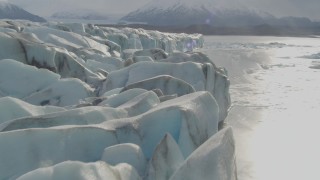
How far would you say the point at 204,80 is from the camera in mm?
8594

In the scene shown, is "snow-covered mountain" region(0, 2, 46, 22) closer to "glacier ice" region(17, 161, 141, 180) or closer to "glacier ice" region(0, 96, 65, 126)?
"glacier ice" region(0, 96, 65, 126)

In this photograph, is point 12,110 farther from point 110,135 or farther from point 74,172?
point 74,172

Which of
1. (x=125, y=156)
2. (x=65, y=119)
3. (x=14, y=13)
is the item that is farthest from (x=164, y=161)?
(x=14, y=13)

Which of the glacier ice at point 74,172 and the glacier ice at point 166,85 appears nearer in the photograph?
the glacier ice at point 74,172

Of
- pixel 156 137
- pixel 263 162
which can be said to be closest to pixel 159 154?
pixel 156 137

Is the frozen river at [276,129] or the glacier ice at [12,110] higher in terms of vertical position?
the glacier ice at [12,110]

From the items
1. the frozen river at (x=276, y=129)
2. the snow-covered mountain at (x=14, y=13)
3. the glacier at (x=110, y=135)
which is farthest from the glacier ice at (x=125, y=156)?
the snow-covered mountain at (x=14, y=13)

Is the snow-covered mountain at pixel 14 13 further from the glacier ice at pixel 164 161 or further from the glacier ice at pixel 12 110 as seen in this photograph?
the glacier ice at pixel 164 161

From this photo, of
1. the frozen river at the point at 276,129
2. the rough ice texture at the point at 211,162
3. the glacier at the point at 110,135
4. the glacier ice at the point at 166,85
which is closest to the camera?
the rough ice texture at the point at 211,162

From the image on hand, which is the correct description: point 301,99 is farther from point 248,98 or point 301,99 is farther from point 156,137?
point 156,137

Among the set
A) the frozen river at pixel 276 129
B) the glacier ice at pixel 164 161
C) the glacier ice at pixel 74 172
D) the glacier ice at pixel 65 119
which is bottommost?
the frozen river at pixel 276 129

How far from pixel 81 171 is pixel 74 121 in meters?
1.50

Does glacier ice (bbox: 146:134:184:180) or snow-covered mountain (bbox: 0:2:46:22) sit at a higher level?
glacier ice (bbox: 146:134:184:180)

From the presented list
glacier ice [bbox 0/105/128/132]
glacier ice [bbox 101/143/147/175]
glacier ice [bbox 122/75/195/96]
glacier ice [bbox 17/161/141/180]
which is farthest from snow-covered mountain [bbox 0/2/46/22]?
glacier ice [bbox 17/161/141/180]
